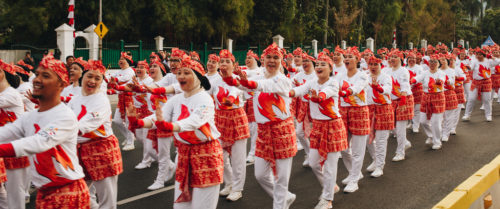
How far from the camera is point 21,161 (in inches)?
218

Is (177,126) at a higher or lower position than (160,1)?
lower

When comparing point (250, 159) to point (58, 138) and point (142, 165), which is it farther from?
point (58, 138)

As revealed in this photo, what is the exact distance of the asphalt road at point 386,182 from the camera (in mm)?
7016

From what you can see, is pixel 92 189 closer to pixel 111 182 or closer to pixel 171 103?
pixel 111 182

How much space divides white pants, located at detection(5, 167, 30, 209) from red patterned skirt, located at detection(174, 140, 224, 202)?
5.74 ft

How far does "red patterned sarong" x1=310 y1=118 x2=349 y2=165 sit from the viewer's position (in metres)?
6.65

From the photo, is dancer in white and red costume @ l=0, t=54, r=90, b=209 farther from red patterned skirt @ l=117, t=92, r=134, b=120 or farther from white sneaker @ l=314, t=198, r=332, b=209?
red patterned skirt @ l=117, t=92, r=134, b=120

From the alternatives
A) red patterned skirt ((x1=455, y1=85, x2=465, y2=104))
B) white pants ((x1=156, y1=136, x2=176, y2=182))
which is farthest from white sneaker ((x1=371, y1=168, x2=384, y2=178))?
red patterned skirt ((x1=455, y1=85, x2=465, y2=104))

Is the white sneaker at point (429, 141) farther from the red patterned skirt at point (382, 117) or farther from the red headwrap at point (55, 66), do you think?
the red headwrap at point (55, 66)

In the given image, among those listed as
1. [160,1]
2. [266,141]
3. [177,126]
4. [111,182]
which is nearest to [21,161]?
[111,182]

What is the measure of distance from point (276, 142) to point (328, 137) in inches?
36.5

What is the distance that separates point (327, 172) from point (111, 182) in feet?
8.97

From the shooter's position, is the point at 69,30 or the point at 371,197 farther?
the point at 69,30

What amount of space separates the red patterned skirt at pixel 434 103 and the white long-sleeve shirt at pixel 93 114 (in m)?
7.43
